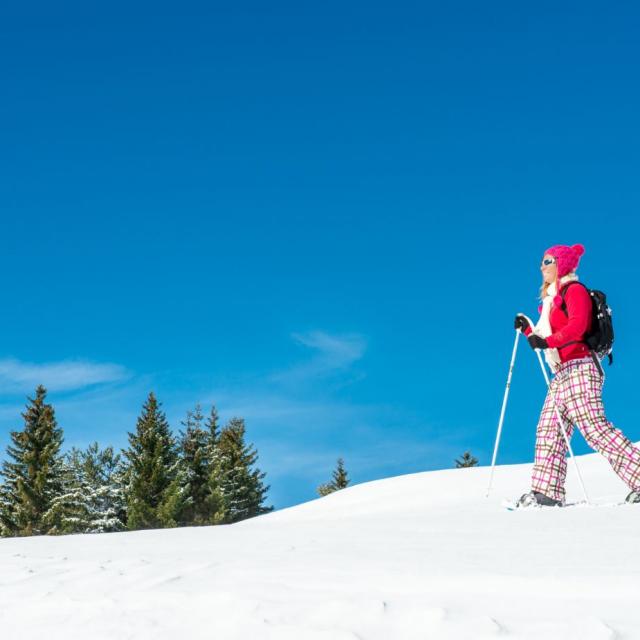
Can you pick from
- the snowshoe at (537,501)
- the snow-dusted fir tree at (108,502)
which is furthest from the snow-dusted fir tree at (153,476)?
the snowshoe at (537,501)

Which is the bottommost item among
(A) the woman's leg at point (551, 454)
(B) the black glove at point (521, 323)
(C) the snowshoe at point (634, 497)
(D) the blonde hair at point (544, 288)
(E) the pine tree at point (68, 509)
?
(C) the snowshoe at point (634, 497)

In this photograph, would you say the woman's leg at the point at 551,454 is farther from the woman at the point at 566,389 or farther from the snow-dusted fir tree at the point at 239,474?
the snow-dusted fir tree at the point at 239,474

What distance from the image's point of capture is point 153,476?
134 ft

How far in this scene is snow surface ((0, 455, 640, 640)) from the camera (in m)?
2.55

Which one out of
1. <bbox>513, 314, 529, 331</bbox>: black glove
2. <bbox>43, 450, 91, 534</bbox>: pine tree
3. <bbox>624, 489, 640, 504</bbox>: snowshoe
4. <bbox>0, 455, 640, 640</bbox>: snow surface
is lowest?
<bbox>0, 455, 640, 640</bbox>: snow surface

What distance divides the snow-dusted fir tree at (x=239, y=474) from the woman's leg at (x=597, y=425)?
43.5 metres

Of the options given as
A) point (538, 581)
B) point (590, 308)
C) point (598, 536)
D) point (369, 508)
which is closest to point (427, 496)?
point (369, 508)

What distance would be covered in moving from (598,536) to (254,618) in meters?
2.42

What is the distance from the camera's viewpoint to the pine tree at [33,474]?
3816cm

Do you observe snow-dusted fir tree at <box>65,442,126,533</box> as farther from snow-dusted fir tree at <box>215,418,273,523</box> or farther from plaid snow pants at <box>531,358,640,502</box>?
plaid snow pants at <box>531,358,640,502</box>

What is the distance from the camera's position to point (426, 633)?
244 centimetres

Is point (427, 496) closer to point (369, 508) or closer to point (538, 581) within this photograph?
point (369, 508)

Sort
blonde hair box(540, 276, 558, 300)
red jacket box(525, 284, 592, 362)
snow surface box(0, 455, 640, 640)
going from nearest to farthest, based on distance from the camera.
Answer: snow surface box(0, 455, 640, 640), red jacket box(525, 284, 592, 362), blonde hair box(540, 276, 558, 300)

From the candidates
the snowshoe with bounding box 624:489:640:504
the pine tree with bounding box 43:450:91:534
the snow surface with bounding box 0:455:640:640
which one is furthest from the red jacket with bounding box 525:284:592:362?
the pine tree with bounding box 43:450:91:534
